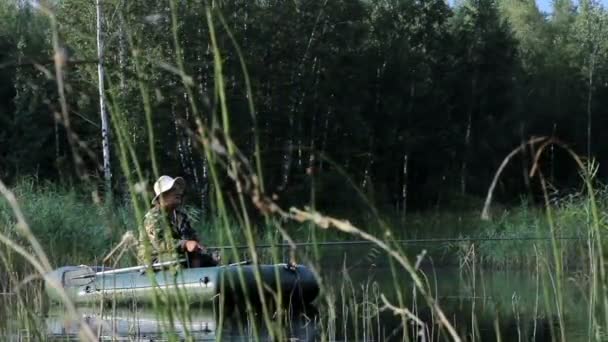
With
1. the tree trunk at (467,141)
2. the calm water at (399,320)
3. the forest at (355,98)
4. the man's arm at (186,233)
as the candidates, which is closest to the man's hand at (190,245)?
the man's arm at (186,233)

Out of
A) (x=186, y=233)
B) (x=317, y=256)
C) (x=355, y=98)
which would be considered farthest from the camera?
(x=355, y=98)

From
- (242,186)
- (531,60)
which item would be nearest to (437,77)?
(531,60)

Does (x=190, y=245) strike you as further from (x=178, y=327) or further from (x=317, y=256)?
(x=317, y=256)

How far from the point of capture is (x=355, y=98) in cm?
2983

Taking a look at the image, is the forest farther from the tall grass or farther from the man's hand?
the man's hand

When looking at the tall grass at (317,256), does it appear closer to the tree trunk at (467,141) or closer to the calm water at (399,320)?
the calm water at (399,320)

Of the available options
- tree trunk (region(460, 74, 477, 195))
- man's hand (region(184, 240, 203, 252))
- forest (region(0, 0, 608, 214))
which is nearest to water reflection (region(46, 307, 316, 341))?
man's hand (region(184, 240, 203, 252))

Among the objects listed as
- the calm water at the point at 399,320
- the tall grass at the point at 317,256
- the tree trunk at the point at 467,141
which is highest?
the tree trunk at the point at 467,141

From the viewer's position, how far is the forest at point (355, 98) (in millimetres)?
22797

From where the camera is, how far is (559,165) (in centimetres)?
3591

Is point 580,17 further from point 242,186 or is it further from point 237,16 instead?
point 242,186

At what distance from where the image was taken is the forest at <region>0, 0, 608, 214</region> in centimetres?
2280

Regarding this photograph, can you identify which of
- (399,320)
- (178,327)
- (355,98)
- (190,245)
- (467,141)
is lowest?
(399,320)

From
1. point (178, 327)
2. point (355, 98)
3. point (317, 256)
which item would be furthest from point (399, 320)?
point (355, 98)
